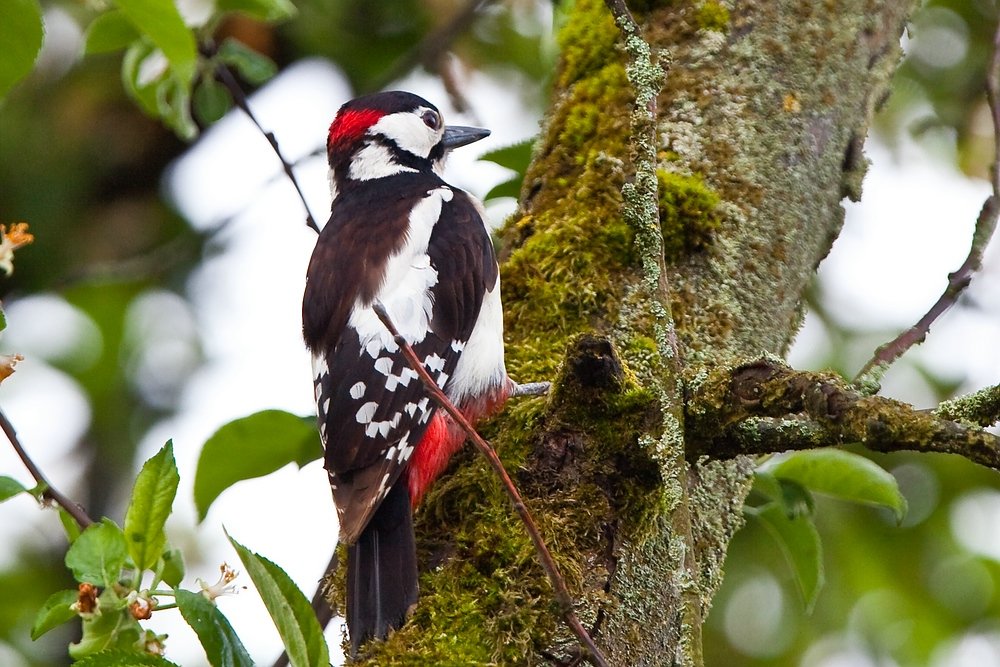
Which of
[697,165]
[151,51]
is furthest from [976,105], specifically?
[151,51]

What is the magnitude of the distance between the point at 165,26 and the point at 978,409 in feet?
4.31

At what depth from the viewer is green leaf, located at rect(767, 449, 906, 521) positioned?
2469mm

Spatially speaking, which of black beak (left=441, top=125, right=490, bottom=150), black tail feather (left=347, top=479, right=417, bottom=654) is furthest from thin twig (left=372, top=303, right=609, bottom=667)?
black beak (left=441, top=125, right=490, bottom=150)

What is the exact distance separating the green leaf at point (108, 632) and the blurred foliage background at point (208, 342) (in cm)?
271

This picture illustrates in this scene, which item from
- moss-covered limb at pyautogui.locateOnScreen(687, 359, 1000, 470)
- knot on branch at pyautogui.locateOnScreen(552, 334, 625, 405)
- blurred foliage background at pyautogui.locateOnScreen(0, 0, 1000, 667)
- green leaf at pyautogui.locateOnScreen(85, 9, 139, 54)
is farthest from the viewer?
blurred foliage background at pyautogui.locateOnScreen(0, 0, 1000, 667)

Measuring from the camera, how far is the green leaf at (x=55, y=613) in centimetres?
188

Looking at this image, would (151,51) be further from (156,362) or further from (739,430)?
(156,362)

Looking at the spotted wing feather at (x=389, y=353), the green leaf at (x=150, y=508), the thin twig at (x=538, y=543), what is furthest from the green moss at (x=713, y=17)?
the green leaf at (x=150, y=508)

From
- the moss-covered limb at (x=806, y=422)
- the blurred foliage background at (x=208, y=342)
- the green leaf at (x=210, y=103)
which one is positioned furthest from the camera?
the blurred foliage background at (x=208, y=342)

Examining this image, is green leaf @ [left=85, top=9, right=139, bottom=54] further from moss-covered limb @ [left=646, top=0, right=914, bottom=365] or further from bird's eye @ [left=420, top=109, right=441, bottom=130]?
moss-covered limb @ [left=646, top=0, right=914, bottom=365]

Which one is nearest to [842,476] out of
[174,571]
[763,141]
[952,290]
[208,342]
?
[952,290]

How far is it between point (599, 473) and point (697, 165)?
2.93 feet

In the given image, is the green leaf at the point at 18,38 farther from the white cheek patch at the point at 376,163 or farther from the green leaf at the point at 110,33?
the white cheek patch at the point at 376,163

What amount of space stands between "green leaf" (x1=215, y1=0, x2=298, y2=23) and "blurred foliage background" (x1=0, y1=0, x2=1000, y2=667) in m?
1.73
